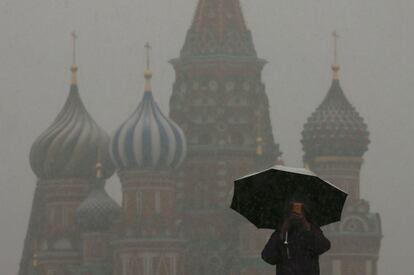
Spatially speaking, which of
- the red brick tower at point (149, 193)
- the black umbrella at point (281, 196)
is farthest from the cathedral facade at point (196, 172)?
the black umbrella at point (281, 196)

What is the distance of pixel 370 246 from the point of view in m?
87.8

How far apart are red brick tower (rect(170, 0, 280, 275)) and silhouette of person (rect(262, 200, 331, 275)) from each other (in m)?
78.7

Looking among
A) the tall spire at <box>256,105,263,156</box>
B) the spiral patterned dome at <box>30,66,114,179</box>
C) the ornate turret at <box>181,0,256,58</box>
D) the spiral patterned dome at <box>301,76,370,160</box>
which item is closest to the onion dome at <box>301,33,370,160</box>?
the spiral patterned dome at <box>301,76,370,160</box>

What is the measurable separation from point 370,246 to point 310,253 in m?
79.8

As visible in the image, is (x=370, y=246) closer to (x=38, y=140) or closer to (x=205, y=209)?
(x=205, y=209)

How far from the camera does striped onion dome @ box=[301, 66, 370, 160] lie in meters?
89.3

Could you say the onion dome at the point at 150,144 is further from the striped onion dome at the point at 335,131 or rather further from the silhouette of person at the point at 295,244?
the silhouette of person at the point at 295,244

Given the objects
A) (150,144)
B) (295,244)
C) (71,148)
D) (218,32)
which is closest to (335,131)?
(218,32)

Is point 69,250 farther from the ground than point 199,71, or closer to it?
closer to it

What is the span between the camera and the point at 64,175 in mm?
92438

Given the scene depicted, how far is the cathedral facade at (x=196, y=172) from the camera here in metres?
84.9

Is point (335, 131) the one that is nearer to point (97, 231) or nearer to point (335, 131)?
point (335, 131)

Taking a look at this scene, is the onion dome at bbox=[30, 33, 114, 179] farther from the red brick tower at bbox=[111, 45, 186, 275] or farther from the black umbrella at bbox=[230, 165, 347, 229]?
the black umbrella at bbox=[230, 165, 347, 229]

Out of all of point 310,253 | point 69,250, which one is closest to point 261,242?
point 69,250
